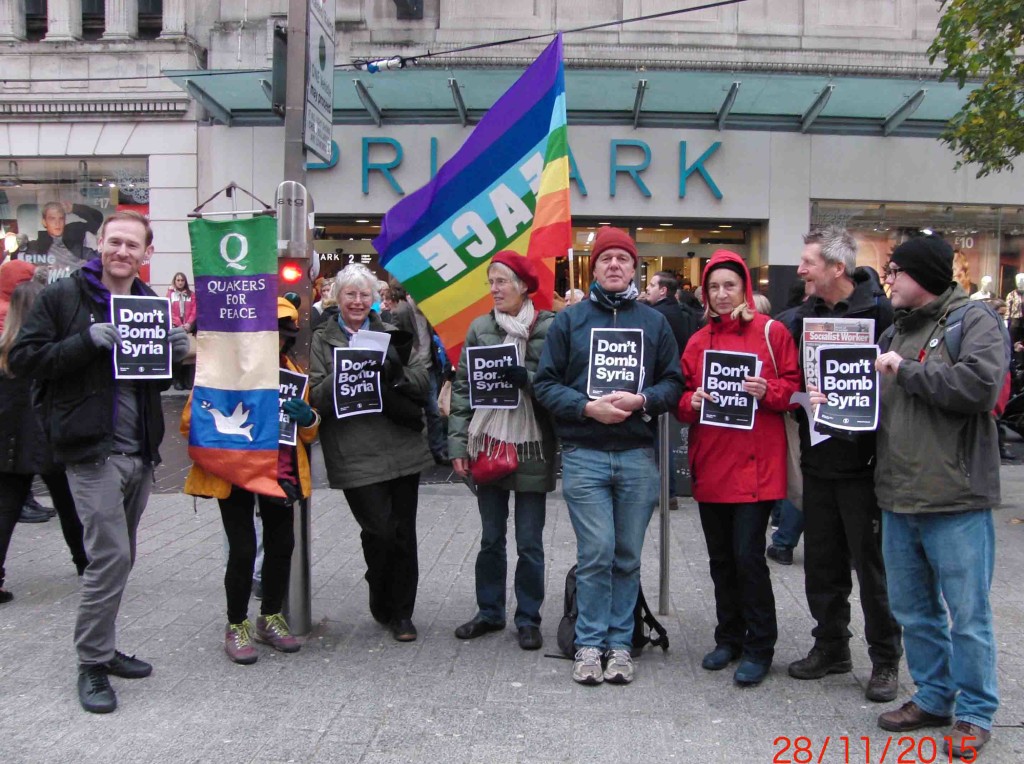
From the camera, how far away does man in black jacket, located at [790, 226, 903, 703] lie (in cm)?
440

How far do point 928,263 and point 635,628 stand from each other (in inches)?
92.4

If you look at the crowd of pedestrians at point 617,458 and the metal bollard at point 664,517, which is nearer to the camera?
the crowd of pedestrians at point 617,458

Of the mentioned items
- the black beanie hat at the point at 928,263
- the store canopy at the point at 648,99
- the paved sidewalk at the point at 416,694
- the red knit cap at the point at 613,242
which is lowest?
the paved sidewalk at the point at 416,694

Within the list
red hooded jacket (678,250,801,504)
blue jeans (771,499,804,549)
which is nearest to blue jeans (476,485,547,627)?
red hooded jacket (678,250,801,504)

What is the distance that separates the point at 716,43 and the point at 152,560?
13354mm

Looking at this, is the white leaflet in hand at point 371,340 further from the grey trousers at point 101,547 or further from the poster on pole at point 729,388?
the poster on pole at point 729,388

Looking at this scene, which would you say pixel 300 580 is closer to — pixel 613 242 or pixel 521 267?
pixel 521 267

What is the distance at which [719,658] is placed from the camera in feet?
15.8

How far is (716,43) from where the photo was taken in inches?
648

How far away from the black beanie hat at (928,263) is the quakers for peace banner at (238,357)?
2868 millimetres

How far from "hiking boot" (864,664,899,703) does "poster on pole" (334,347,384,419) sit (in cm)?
273

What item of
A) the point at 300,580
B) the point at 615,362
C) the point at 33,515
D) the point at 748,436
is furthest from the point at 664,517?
the point at 33,515

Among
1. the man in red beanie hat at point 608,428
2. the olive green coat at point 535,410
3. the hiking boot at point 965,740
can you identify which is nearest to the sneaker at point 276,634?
the olive green coat at point 535,410

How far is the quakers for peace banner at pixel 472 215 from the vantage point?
5.76 meters
